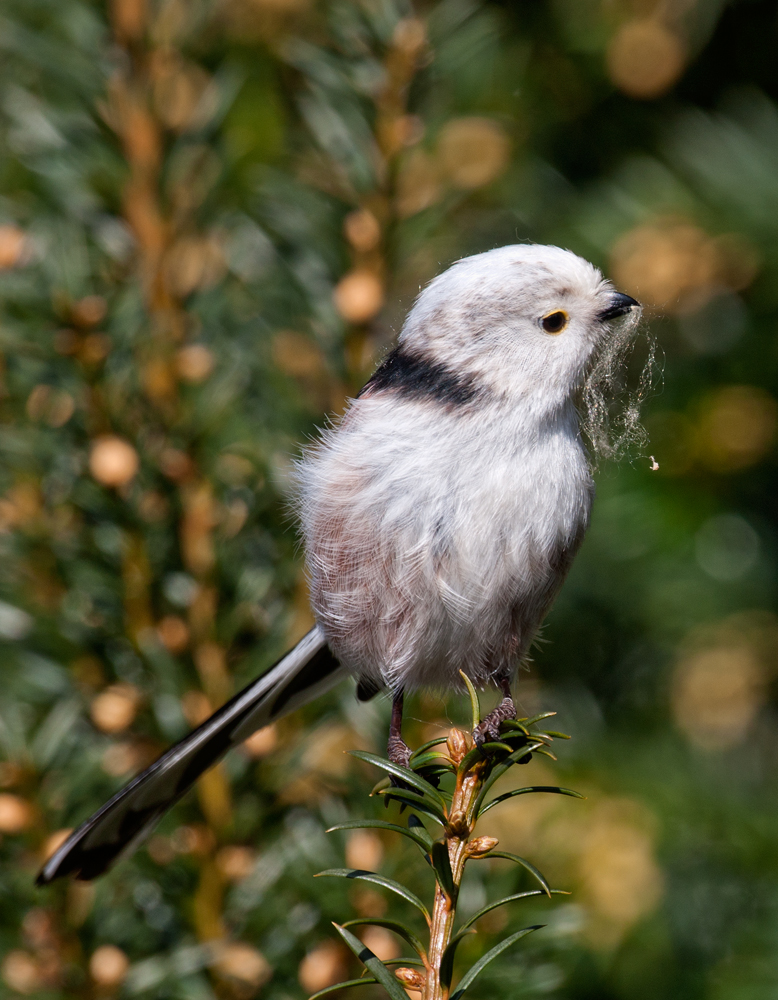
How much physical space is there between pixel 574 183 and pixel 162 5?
1332 millimetres

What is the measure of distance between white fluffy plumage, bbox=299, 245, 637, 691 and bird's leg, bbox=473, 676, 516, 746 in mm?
26

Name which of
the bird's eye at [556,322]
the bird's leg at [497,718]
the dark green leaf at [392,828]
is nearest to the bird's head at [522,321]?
the bird's eye at [556,322]

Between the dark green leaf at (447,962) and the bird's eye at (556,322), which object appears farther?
the bird's eye at (556,322)

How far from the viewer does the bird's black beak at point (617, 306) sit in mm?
1293

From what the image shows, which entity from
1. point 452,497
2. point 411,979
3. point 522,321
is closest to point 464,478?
point 452,497

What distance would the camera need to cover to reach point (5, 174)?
163 cm

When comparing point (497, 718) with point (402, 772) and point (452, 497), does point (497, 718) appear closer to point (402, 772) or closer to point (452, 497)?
point (452, 497)

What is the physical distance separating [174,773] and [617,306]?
0.80m

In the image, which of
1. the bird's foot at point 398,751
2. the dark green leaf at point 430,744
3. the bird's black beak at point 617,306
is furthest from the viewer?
the bird's black beak at point 617,306

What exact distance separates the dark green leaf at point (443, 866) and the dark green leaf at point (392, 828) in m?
0.02

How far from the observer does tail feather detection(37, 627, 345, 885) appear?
111 centimetres

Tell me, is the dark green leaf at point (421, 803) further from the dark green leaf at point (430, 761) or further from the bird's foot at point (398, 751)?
the bird's foot at point (398, 751)

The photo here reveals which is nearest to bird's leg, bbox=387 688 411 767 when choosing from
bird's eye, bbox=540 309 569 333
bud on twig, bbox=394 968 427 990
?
bud on twig, bbox=394 968 427 990

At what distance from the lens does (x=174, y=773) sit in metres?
1.21
